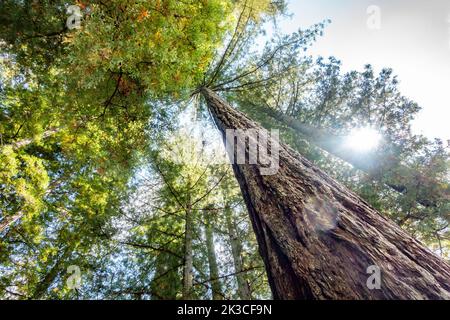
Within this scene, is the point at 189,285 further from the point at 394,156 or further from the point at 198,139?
the point at 394,156

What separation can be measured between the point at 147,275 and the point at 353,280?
5.83 metres

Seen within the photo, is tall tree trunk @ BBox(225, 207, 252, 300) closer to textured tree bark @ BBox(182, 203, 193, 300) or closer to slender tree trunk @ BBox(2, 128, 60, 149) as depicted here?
textured tree bark @ BBox(182, 203, 193, 300)

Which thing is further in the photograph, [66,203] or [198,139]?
[66,203]

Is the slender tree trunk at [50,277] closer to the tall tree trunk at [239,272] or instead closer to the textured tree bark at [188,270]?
the textured tree bark at [188,270]

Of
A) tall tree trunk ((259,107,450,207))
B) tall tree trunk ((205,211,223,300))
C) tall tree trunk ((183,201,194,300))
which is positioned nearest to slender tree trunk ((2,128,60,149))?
tall tree trunk ((183,201,194,300))

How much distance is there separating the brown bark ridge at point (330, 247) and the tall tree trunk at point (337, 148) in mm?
3862

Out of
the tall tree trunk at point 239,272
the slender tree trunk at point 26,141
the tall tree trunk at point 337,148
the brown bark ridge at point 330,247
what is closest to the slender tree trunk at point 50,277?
the slender tree trunk at point 26,141

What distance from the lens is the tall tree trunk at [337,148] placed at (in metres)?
5.13

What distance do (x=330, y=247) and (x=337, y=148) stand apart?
567cm

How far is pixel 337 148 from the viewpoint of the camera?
6609mm

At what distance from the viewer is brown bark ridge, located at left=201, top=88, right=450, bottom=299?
50.2 inches
